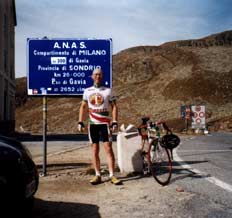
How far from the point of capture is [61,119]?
71.8 meters

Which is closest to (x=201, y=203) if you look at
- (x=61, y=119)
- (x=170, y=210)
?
(x=170, y=210)

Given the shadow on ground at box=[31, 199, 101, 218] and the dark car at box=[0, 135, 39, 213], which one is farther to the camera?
the shadow on ground at box=[31, 199, 101, 218]

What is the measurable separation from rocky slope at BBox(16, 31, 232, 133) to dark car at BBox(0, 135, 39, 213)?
44.6 meters

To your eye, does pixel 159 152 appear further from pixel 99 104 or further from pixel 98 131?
pixel 99 104

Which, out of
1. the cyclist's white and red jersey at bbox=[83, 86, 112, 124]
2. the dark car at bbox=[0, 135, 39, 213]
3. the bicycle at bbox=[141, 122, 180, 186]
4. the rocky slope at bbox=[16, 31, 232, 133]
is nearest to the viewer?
the dark car at bbox=[0, 135, 39, 213]

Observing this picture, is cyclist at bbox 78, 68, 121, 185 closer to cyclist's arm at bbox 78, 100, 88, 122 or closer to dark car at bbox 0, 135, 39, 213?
cyclist's arm at bbox 78, 100, 88, 122

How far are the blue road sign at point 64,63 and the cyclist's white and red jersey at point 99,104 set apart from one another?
1.22 m

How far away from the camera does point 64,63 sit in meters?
8.88

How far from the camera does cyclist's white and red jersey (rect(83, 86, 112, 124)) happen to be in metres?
7.58

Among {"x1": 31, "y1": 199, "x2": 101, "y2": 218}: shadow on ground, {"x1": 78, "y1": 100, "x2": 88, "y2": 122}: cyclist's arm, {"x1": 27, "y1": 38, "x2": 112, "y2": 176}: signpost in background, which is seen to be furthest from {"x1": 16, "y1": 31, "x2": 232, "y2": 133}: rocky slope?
{"x1": 31, "y1": 199, "x2": 101, "y2": 218}: shadow on ground

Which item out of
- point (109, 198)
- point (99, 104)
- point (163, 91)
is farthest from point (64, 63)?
point (163, 91)

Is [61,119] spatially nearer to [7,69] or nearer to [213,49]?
[7,69]

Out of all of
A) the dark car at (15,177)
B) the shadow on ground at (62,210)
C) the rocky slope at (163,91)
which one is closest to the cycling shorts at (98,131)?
the shadow on ground at (62,210)

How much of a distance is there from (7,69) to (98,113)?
3164cm
